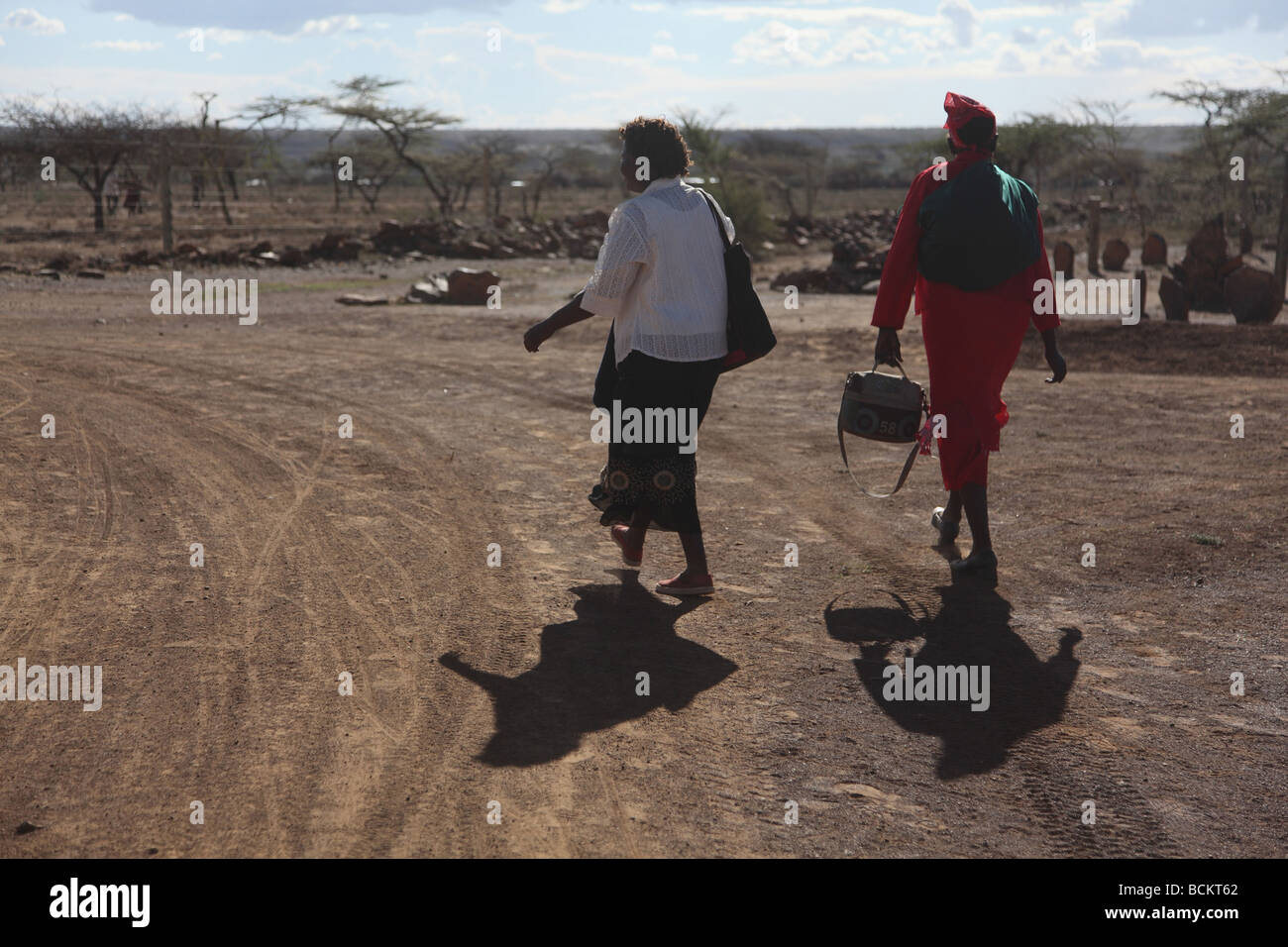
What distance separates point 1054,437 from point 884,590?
3.10 m

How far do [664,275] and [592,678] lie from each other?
4.66 ft

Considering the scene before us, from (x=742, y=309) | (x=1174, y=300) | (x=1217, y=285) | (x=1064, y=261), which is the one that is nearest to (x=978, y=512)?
(x=742, y=309)

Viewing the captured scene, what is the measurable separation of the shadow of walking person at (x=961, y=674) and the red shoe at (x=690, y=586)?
1.46ft

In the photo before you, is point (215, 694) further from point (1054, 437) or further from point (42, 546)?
point (1054, 437)

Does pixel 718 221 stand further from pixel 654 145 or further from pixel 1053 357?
pixel 1053 357

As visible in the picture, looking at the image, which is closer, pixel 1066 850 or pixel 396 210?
pixel 1066 850

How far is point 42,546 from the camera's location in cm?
479

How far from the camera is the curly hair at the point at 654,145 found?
425cm

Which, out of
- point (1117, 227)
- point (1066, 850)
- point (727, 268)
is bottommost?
point (1066, 850)

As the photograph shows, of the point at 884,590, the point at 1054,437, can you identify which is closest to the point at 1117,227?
the point at 1054,437

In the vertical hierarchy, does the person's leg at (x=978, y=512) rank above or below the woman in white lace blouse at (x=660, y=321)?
below
